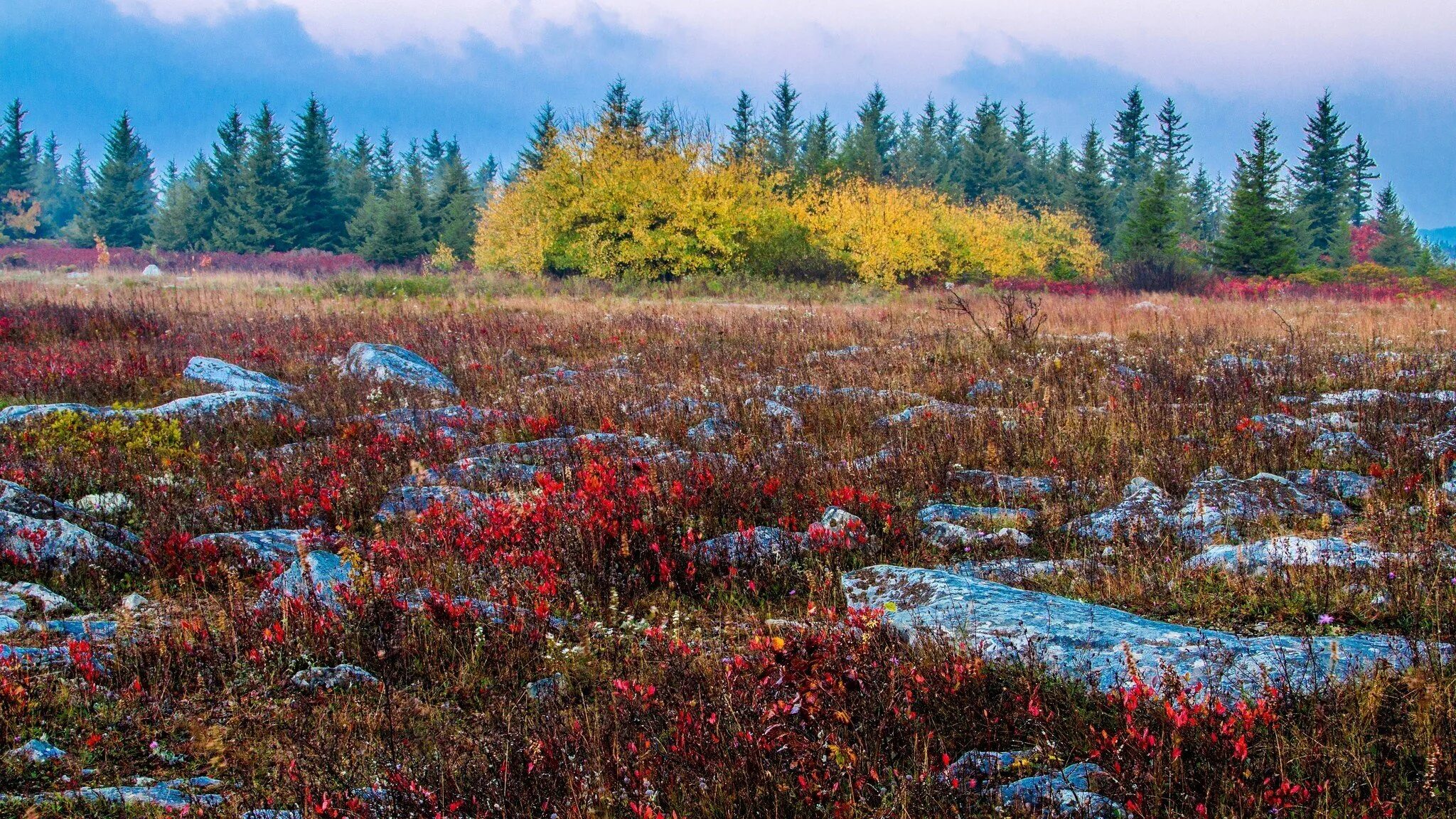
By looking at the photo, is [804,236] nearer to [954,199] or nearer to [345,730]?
[954,199]

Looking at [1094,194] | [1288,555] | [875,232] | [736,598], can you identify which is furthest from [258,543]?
[1094,194]

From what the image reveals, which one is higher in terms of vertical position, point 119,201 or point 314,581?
point 119,201

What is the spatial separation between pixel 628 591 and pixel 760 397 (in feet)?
16.6

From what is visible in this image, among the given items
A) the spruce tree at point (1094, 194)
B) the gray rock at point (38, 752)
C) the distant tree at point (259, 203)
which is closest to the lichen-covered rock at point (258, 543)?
the gray rock at point (38, 752)

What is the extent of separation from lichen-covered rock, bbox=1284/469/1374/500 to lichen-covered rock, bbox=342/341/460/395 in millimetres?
8569

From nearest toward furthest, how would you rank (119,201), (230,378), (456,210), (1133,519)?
(1133,519), (230,378), (456,210), (119,201)

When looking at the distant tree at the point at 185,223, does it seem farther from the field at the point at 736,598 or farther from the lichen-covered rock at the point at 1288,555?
the lichen-covered rock at the point at 1288,555

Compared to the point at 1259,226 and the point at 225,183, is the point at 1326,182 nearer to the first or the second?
the point at 1259,226

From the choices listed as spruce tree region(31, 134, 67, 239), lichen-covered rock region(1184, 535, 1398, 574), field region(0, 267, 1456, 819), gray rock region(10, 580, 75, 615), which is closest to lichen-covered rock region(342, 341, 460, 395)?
field region(0, 267, 1456, 819)

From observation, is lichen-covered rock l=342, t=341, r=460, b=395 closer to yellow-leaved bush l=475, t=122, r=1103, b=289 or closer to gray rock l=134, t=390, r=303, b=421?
gray rock l=134, t=390, r=303, b=421

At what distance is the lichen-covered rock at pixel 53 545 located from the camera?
463 cm

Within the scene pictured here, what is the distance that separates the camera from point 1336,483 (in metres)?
5.88

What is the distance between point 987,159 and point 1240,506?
64307 millimetres

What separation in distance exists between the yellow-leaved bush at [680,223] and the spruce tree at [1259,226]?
49.1 feet
